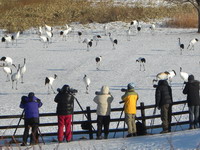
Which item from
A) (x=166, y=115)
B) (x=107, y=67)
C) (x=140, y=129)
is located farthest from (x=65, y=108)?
(x=107, y=67)

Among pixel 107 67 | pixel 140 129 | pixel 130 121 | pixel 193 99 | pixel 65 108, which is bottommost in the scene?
pixel 140 129

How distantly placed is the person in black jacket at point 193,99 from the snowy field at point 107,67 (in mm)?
662

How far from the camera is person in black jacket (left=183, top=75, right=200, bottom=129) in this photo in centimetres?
1281

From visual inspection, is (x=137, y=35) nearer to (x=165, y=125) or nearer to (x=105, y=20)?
(x=105, y=20)

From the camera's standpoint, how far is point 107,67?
25.6 meters

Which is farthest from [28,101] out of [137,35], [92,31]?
[92,31]

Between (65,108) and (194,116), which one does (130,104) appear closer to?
(65,108)

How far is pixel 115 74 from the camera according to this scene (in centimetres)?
2372

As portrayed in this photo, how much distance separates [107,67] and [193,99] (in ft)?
42.4

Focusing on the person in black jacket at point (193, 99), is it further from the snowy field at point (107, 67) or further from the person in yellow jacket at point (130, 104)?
the person in yellow jacket at point (130, 104)

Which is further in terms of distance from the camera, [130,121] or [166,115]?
[166,115]

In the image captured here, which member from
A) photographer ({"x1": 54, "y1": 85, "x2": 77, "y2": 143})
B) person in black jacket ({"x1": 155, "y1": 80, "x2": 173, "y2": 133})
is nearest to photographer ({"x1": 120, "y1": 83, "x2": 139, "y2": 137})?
person in black jacket ({"x1": 155, "y1": 80, "x2": 173, "y2": 133})

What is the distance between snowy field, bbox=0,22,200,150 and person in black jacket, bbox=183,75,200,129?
0.66 m

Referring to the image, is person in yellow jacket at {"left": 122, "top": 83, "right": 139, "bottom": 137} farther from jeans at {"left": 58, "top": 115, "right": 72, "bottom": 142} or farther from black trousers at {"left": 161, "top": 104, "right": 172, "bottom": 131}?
jeans at {"left": 58, "top": 115, "right": 72, "bottom": 142}
